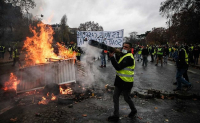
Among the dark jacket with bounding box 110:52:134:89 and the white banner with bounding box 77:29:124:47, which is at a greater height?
the white banner with bounding box 77:29:124:47

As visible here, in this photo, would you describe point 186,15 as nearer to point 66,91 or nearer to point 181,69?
point 181,69

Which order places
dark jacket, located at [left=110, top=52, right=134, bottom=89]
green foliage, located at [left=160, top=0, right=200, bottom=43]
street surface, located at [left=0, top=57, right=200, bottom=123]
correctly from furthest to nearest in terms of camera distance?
1. green foliage, located at [left=160, top=0, right=200, bottom=43]
2. street surface, located at [left=0, top=57, right=200, bottom=123]
3. dark jacket, located at [left=110, top=52, right=134, bottom=89]

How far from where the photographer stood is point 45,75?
6.24 m

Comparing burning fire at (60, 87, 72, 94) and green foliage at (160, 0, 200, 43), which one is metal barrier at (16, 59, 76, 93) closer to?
burning fire at (60, 87, 72, 94)

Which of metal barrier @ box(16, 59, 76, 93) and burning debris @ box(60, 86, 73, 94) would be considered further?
burning debris @ box(60, 86, 73, 94)

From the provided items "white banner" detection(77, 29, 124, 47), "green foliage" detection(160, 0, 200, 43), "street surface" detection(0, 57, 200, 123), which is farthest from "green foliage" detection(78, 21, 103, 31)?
"street surface" detection(0, 57, 200, 123)

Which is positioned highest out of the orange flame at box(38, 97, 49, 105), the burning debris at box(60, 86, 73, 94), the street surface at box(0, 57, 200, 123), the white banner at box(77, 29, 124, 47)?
the white banner at box(77, 29, 124, 47)

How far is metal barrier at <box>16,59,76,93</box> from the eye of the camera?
5926 millimetres

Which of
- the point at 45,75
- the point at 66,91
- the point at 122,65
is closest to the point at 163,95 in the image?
the point at 122,65

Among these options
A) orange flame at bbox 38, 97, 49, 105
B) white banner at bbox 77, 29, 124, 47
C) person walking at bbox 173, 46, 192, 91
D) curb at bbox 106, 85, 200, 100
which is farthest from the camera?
white banner at bbox 77, 29, 124, 47

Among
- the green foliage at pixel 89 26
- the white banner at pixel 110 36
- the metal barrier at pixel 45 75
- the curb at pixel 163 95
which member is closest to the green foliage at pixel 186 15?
the white banner at pixel 110 36

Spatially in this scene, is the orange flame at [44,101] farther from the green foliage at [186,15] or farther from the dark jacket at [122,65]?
the green foliage at [186,15]

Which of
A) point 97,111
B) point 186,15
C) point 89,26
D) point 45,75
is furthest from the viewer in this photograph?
point 89,26

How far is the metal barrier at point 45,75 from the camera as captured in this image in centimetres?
593
